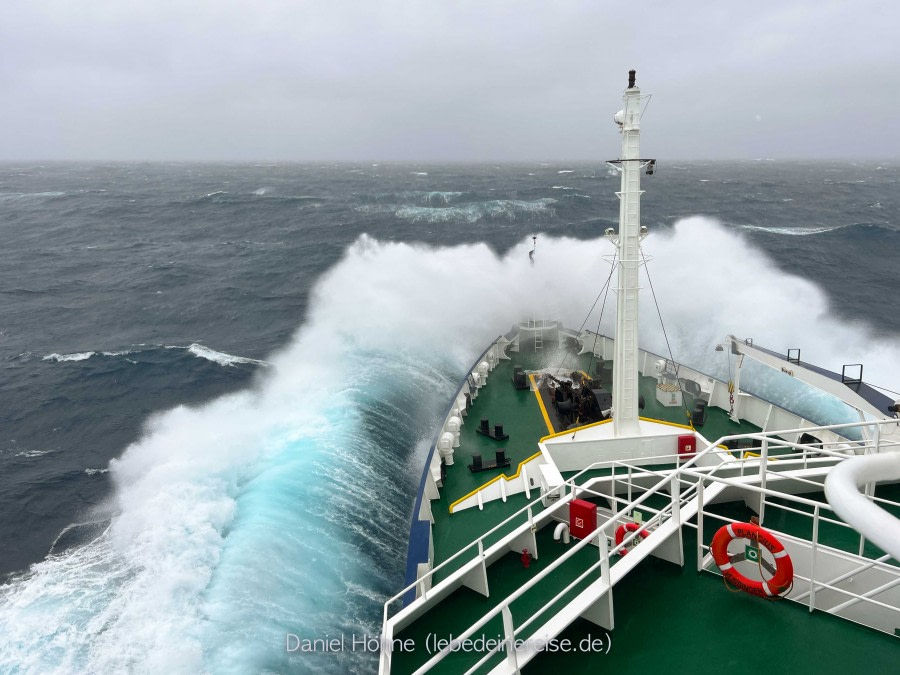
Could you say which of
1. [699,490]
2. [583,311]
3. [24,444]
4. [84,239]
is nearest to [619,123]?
[699,490]

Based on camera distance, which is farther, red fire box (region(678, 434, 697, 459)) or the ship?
red fire box (region(678, 434, 697, 459))

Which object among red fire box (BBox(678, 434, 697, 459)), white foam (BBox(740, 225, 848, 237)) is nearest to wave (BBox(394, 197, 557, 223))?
white foam (BBox(740, 225, 848, 237))

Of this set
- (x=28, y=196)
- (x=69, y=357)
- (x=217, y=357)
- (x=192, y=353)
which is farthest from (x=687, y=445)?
(x=28, y=196)

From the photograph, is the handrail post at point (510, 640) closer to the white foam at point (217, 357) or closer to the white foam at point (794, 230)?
the white foam at point (217, 357)

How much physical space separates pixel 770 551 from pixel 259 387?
915 inches

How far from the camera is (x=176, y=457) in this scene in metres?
19.1

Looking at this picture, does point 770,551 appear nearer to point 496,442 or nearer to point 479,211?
point 496,442

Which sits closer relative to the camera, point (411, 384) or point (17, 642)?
point (17, 642)

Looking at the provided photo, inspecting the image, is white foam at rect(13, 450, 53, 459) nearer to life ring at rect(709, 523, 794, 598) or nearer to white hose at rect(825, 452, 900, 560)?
life ring at rect(709, 523, 794, 598)

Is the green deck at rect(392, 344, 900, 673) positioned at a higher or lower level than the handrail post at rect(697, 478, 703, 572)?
lower

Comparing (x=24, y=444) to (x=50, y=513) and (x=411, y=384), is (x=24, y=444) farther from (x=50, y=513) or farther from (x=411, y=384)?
(x=411, y=384)

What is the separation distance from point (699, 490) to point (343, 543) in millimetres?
9696

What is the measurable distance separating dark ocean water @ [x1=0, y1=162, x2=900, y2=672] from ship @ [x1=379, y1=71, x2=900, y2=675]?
12.6 ft

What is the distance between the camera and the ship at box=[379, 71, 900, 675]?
6176mm
